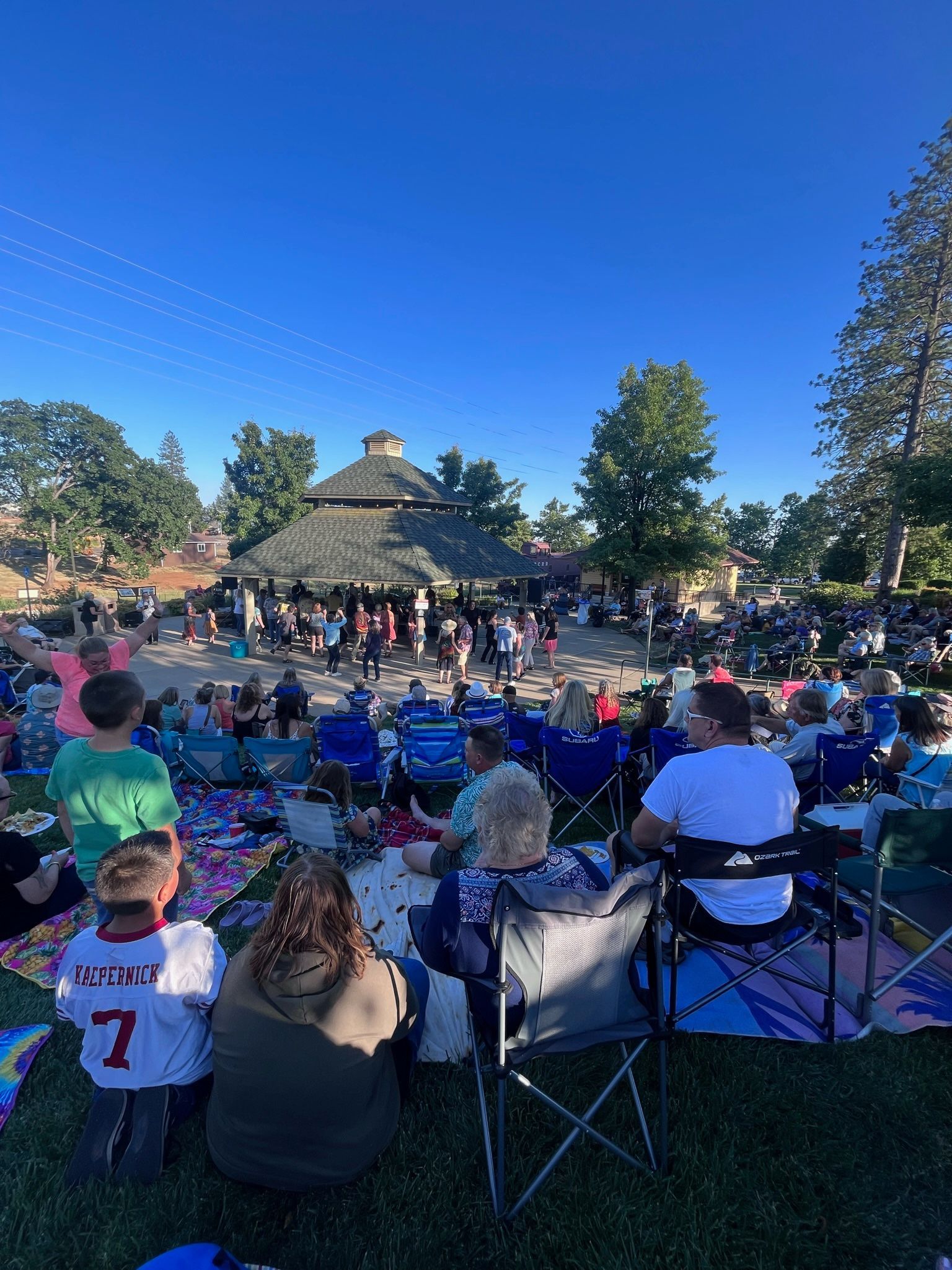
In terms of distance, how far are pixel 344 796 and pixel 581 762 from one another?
2314 mm

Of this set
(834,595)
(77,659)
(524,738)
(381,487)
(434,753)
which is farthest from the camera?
(834,595)

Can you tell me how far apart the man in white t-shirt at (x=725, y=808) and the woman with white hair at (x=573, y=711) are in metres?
3.26

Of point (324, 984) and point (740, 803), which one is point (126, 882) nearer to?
point (324, 984)

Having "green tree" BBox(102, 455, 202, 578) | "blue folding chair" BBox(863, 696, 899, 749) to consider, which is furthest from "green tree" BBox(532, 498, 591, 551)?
"blue folding chair" BBox(863, 696, 899, 749)

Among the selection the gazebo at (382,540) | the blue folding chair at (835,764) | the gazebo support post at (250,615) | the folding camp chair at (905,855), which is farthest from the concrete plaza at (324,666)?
the folding camp chair at (905,855)

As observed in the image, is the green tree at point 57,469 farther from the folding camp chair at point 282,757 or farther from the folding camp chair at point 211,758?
the folding camp chair at point 282,757

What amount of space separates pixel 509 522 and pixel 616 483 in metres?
9.80

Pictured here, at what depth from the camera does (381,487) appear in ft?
68.0

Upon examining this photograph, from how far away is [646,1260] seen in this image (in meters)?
1.96

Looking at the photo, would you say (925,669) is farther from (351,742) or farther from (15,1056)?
(15,1056)

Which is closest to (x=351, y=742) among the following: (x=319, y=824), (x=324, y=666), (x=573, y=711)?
(x=319, y=824)

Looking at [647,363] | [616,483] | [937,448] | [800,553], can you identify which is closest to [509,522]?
[616,483]

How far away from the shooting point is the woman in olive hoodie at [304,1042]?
6.18ft

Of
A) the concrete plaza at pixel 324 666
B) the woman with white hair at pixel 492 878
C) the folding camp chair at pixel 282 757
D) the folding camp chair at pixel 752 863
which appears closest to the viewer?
the woman with white hair at pixel 492 878
